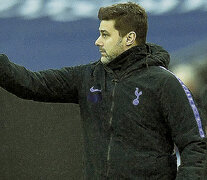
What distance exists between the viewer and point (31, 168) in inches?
149

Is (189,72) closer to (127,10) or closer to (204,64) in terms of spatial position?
(204,64)

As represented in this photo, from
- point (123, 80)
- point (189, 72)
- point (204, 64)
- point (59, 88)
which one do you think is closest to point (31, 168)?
point (59, 88)

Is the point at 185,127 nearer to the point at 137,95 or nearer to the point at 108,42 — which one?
the point at 137,95

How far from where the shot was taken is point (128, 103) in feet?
7.42

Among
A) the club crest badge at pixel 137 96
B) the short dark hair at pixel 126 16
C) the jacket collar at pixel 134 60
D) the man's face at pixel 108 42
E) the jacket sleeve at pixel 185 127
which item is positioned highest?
the short dark hair at pixel 126 16

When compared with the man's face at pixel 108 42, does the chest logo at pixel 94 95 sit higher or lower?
lower

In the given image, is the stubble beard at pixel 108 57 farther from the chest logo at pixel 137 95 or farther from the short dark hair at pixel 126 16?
the chest logo at pixel 137 95

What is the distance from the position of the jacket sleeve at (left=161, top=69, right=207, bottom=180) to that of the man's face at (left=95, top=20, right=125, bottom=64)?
0.28 m

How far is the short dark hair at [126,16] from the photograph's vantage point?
2.35 meters

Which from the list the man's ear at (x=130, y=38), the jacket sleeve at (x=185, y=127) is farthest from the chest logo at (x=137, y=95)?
the man's ear at (x=130, y=38)

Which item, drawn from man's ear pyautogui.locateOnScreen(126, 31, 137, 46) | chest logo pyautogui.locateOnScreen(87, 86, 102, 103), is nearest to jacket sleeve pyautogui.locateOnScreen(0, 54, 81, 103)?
chest logo pyautogui.locateOnScreen(87, 86, 102, 103)

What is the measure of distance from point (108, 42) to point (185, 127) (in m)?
0.53

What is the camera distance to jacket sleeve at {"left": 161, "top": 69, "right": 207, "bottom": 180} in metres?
2.15

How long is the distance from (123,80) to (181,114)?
0.31 metres
